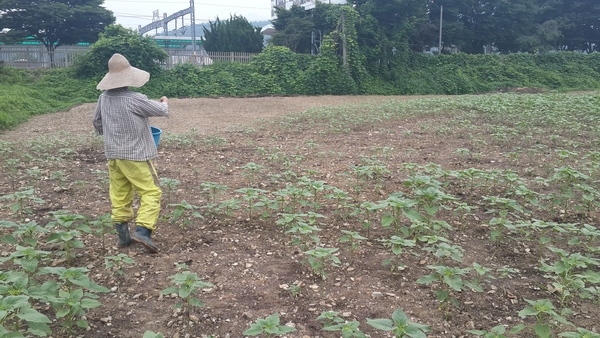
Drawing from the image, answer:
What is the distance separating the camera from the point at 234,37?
26375 millimetres

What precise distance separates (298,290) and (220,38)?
25306mm

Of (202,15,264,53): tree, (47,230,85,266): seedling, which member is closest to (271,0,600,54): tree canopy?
(202,15,264,53): tree

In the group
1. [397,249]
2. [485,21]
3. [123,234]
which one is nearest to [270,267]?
[397,249]

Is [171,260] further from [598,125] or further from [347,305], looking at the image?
[598,125]

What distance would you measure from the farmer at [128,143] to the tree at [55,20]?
66.7 feet

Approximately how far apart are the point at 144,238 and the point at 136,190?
0.37 metres

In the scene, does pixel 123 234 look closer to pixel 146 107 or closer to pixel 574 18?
pixel 146 107

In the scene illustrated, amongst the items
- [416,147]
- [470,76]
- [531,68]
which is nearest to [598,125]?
[416,147]

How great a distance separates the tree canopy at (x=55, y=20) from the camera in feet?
72.9

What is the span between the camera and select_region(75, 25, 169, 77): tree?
18.2m

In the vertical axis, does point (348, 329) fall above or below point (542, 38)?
below

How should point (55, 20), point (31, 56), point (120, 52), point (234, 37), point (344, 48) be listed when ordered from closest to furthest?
point (120, 52)
point (31, 56)
point (344, 48)
point (55, 20)
point (234, 37)

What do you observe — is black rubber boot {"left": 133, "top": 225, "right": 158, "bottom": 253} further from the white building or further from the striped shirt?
the white building

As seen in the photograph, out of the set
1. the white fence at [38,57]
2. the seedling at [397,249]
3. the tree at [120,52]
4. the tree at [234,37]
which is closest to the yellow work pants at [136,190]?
the seedling at [397,249]
